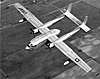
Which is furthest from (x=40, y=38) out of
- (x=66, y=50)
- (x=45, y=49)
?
(x=66, y=50)

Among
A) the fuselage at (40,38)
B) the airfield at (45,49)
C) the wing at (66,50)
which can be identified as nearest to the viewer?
the wing at (66,50)

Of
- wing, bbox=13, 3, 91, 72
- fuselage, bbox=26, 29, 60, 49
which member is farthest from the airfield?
fuselage, bbox=26, 29, 60, 49

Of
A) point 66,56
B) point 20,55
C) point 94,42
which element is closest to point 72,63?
point 66,56

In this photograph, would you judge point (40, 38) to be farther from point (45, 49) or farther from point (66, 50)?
point (66, 50)

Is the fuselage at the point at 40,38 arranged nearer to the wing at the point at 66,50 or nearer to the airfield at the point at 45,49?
the wing at the point at 66,50

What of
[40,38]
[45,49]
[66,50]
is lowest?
[45,49]

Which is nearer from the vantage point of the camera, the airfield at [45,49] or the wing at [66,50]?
the wing at [66,50]

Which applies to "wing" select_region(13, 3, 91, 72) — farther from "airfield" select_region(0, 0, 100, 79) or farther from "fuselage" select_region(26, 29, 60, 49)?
"airfield" select_region(0, 0, 100, 79)

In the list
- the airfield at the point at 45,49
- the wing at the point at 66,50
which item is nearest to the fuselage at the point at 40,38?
the wing at the point at 66,50

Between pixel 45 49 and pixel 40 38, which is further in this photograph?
pixel 45 49
